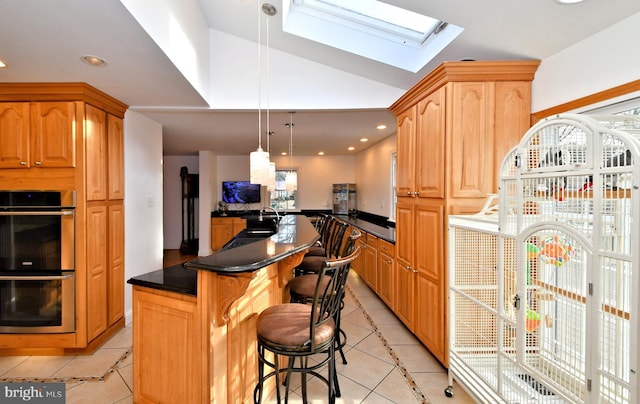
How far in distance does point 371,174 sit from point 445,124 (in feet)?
12.4

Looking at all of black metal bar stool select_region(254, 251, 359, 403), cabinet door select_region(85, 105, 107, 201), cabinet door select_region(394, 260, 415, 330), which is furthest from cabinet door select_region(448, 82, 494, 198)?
cabinet door select_region(85, 105, 107, 201)

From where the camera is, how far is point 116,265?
2.95 metres

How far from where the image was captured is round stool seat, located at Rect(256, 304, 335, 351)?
4.76 ft

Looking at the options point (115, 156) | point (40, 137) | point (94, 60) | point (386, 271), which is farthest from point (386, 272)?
point (40, 137)

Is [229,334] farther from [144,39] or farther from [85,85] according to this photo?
[85,85]

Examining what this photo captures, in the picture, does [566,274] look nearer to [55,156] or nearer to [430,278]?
[430,278]

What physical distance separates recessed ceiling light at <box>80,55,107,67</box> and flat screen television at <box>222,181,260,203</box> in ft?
16.4

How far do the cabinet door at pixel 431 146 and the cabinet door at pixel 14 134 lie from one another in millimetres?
3522

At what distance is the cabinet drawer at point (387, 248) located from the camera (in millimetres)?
3192

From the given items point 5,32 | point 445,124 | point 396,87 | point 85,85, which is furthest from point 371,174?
point 5,32

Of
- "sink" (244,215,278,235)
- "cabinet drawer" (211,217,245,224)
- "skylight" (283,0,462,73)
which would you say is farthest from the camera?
"cabinet drawer" (211,217,245,224)

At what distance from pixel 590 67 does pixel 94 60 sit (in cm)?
336

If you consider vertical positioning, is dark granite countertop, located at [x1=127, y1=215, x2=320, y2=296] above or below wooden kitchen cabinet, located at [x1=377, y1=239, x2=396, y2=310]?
above

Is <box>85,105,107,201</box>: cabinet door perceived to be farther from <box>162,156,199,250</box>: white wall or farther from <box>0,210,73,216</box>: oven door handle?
<box>162,156,199,250</box>: white wall
